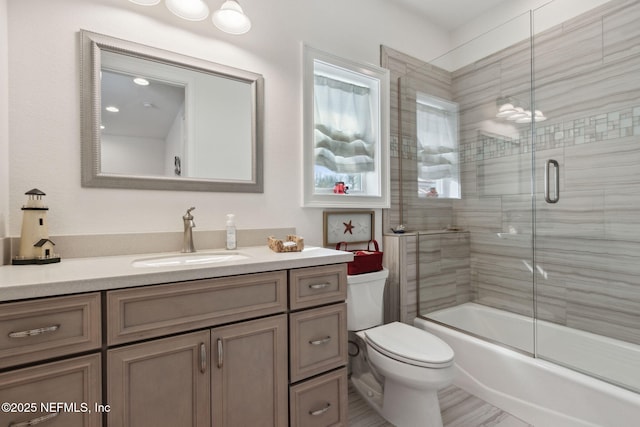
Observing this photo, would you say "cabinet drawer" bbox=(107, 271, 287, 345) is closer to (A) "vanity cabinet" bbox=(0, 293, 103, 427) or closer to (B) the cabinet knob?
(A) "vanity cabinet" bbox=(0, 293, 103, 427)

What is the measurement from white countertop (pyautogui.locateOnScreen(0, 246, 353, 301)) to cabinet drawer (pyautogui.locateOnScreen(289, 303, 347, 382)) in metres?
0.23

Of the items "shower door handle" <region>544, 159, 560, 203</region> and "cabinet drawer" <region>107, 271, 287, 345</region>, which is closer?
"cabinet drawer" <region>107, 271, 287, 345</region>

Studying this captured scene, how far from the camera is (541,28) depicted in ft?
6.73

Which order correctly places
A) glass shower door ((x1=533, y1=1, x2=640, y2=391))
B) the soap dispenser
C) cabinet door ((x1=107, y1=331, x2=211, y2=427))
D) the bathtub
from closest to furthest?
cabinet door ((x1=107, y1=331, x2=211, y2=427)) < the bathtub < the soap dispenser < glass shower door ((x1=533, y1=1, x2=640, y2=391))

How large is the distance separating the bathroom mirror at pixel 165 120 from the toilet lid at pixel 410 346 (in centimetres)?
106

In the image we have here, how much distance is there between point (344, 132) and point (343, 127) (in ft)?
0.12

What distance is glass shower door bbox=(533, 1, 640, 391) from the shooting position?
177 centimetres

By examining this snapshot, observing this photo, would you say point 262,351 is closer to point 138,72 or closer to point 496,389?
point 138,72

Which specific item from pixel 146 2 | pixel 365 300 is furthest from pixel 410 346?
pixel 146 2

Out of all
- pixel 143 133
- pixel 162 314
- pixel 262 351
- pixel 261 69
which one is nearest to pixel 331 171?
pixel 261 69

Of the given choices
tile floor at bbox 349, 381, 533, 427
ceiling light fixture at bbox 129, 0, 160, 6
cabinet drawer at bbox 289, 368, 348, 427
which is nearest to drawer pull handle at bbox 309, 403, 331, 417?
cabinet drawer at bbox 289, 368, 348, 427

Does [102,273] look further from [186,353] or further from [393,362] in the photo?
[393,362]

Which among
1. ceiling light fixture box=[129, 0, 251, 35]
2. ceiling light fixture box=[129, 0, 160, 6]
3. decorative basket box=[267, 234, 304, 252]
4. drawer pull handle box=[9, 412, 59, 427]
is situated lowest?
drawer pull handle box=[9, 412, 59, 427]

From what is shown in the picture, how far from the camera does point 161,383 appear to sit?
3.16 feet
